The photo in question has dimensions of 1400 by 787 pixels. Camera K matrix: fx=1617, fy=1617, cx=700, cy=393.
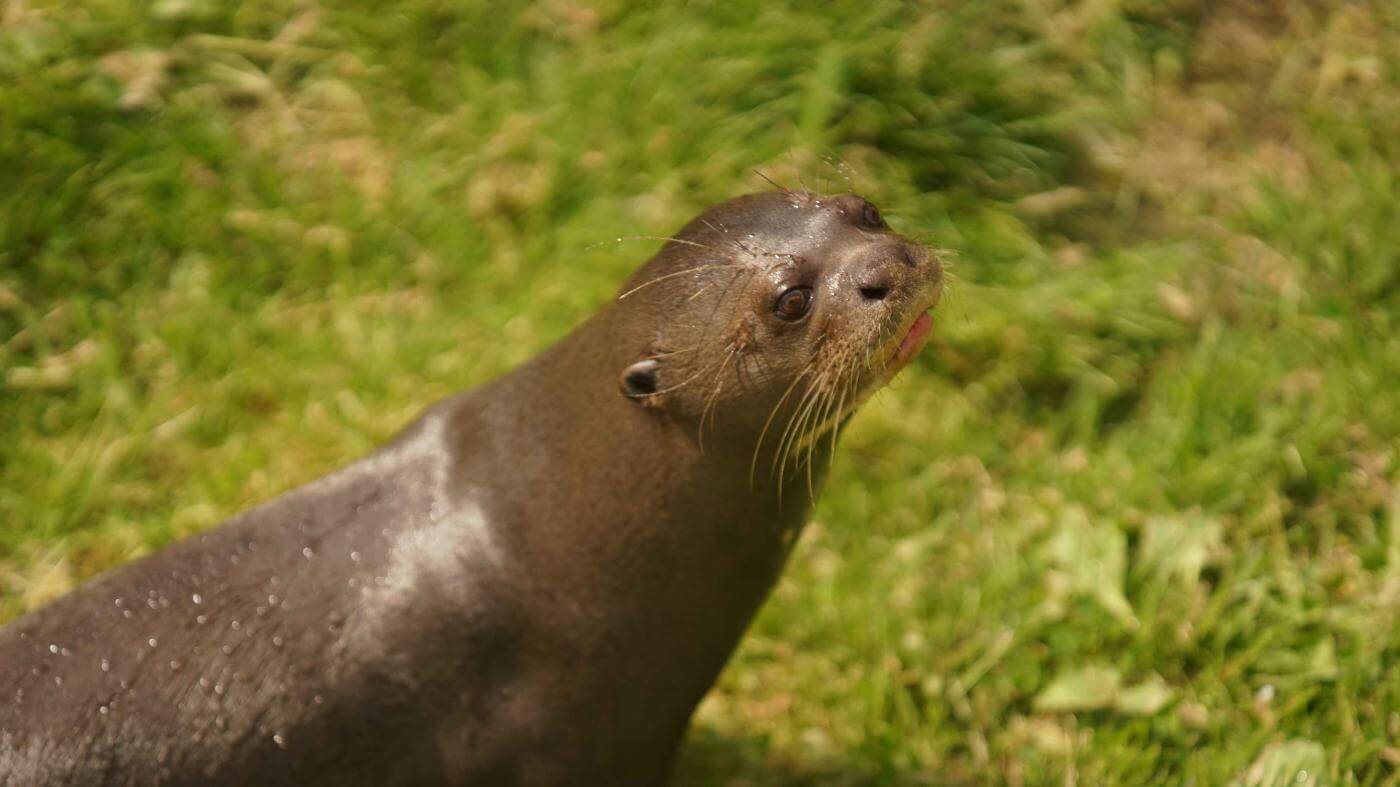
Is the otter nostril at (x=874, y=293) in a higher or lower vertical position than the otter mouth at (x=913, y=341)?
higher

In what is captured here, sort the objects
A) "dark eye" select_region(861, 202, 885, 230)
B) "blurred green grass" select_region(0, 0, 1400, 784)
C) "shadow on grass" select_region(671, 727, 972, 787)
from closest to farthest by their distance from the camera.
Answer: "dark eye" select_region(861, 202, 885, 230), "shadow on grass" select_region(671, 727, 972, 787), "blurred green grass" select_region(0, 0, 1400, 784)

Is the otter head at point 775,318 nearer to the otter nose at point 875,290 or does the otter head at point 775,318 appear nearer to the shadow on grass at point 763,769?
the otter nose at point 875,290

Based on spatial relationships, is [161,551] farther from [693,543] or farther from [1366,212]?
[1366,212]

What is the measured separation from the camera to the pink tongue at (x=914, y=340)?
325 centimetres

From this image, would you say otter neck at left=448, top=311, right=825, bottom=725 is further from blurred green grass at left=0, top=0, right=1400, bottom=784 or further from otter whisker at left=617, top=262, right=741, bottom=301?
blurred green grass at left=0, top=0, right=1400, bottom=784

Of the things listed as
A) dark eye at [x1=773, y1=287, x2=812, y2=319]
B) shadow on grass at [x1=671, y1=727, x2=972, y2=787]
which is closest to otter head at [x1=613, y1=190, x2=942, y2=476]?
dark eye at [x1=773, y1=287, x2=812, y2=319]

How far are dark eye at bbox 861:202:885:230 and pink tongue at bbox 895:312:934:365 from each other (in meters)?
0.23

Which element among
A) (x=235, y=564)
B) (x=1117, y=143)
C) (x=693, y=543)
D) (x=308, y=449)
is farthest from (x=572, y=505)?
(x=1117, y=143)

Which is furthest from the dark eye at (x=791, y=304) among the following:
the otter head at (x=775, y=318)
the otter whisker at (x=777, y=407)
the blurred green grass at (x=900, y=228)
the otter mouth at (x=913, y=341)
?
the blurred green grass at (x=900, y=228)

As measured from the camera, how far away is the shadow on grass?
402cm

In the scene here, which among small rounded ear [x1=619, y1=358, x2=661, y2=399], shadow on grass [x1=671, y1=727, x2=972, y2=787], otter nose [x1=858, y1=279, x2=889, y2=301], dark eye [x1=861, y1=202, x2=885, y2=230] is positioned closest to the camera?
otter nose [x1=858, y1=279, x2=889, y2=301]

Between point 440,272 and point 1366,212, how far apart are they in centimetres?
284

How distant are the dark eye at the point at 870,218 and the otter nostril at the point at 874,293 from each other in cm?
25

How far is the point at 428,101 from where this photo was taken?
5.38 m
